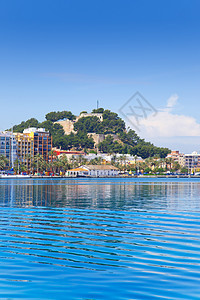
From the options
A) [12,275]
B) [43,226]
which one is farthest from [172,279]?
[43,226]

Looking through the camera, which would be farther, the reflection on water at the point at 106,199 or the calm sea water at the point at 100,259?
the reflection on water at the point at 106,199

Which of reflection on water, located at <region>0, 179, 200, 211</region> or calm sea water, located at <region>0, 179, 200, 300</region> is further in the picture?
reflection on water, located at <region>0, 179, 200, 211</region>

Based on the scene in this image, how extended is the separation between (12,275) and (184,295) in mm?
5957

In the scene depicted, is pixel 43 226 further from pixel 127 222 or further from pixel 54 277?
pixel 54 277

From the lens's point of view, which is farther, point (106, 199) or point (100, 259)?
point (106, 199)

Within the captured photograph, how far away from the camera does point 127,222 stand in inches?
1154

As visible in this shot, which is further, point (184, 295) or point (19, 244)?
point (19, 244)

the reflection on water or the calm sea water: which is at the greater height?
the calm sea water

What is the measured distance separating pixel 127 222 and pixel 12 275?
49.4 feet

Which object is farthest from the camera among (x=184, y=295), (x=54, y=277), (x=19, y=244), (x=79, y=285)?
(x=19, y=244)

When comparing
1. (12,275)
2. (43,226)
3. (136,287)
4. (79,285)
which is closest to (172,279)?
(136,287)

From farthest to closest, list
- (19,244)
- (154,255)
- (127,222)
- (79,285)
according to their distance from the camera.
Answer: (127,222), (19,244), (154,255), (79,285)

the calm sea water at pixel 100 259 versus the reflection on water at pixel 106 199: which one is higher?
the calm sea water at pixel 100 259

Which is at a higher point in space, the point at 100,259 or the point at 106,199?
the point at 100,259
